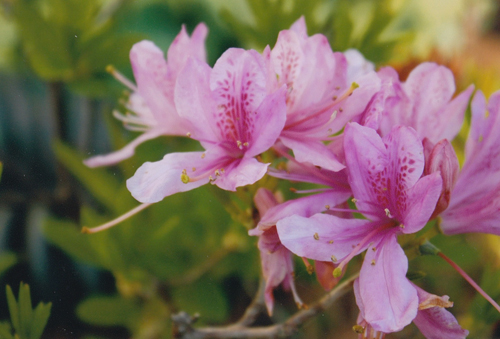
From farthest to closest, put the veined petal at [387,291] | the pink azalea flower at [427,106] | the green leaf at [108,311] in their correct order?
the green leaf at [108,311]
the pink azalea flower at [427,106]
the veined petal at [387,291]

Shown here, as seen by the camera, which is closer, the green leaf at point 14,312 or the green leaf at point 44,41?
the green leaf at point 14,312

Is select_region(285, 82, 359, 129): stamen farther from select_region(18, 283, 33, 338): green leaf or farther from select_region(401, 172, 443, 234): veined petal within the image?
select_region(18, 283, 33, 338): green leaf

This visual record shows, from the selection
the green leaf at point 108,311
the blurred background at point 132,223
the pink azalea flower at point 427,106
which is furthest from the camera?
the green leaf at point 108,311

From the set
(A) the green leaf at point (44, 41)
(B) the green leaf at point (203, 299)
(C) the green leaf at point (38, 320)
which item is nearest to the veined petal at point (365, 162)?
(C) the green leaf at point (38, 320)

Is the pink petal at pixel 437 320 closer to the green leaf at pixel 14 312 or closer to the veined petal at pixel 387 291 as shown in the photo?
the veined petal at pixel 387 291

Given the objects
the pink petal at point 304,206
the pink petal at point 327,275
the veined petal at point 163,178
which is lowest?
the pink petal at point 327,275

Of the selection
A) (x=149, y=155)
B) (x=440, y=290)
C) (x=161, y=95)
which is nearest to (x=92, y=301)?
(x=149, y=155)

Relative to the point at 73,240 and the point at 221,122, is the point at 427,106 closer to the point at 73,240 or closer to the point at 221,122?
the point at 221,122
